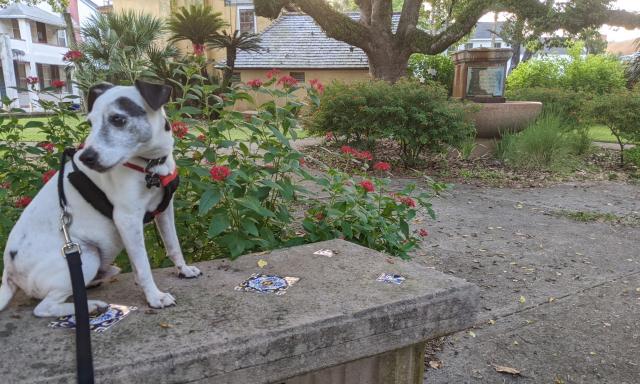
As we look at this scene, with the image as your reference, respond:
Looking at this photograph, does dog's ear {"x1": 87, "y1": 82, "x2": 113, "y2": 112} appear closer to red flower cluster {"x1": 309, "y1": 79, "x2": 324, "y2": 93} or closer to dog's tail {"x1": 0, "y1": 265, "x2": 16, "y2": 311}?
dog's tail {"x1": 0, "y1": 265, "x2": 16, "y2": 311}

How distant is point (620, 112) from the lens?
29.2ft

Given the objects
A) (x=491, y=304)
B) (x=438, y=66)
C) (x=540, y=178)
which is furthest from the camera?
(x=438, y=66)

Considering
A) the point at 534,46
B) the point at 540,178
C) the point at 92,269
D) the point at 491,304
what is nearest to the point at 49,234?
Answer: the point at 92,269

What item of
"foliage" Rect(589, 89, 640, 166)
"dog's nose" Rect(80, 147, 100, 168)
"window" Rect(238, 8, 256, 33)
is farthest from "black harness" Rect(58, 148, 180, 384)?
"window" Rect(238, 8, 256, 33)

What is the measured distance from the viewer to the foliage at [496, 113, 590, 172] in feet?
29.6

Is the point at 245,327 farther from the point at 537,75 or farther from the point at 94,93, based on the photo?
the point at 537,75

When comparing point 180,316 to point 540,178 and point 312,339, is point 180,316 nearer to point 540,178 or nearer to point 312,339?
point 312,339

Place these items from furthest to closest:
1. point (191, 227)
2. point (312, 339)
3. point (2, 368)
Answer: point (191, 227)
point (312, 339)
point (2, 368)

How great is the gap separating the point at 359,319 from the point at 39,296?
123 cm

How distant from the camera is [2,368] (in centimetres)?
147

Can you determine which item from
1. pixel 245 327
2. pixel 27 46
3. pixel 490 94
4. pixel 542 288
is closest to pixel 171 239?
pixel 245 327

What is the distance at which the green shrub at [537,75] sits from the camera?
18.9 metres

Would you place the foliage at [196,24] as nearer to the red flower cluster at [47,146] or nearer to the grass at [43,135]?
the grass at [43,135]

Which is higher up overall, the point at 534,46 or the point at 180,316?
the point at 534,46
